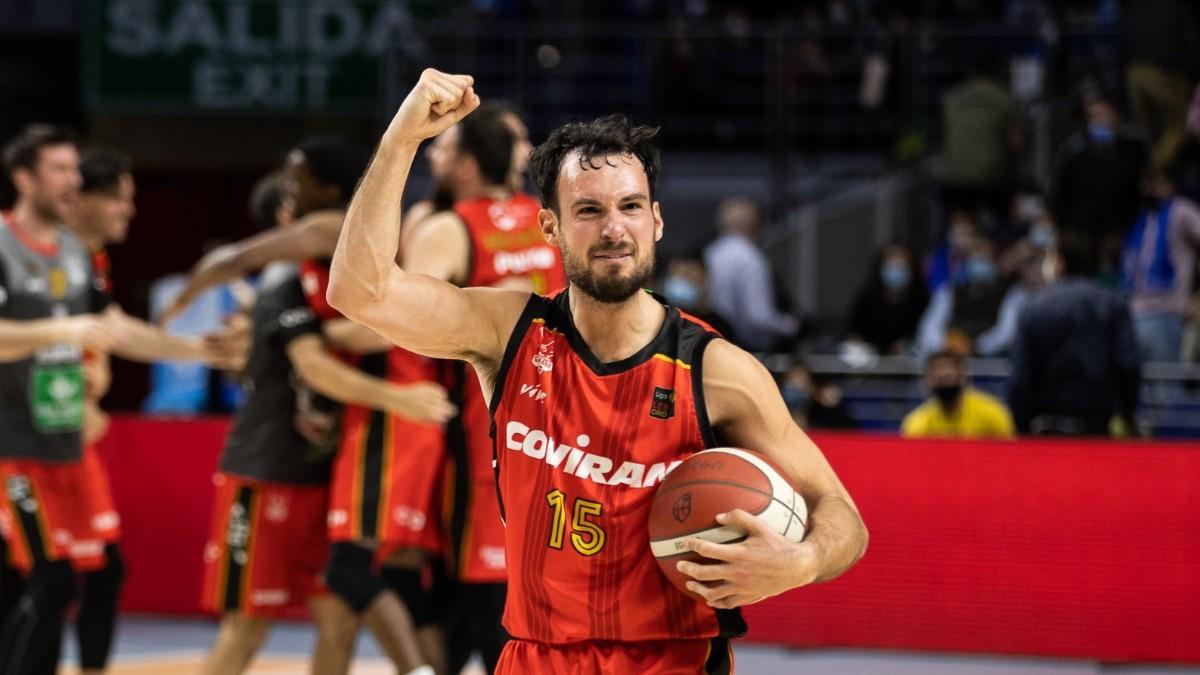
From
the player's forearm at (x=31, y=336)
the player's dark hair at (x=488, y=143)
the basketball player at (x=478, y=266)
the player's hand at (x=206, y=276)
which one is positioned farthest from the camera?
the player's hand at (x=206, y=276)

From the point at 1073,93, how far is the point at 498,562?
1020 cm

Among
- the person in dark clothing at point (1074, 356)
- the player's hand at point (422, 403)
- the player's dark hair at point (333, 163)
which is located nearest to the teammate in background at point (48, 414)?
the player's dark hair at point (333, 163)

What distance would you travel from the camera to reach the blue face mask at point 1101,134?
12555mm

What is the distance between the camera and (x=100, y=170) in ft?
25.2

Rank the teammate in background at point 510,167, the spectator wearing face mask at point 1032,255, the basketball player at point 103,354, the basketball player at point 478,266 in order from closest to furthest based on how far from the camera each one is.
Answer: the basketball player at point 478,266, the teammate in background at point 510,167, the basketball player at point 103,354, the spectator wearing face mask at point 1032,255

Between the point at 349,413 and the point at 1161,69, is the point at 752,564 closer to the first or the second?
the point at 349,413

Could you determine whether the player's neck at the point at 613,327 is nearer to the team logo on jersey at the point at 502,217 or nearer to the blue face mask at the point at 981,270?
the team logo on jersey at the point at 502,217

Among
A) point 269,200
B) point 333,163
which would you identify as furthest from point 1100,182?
point 333,163

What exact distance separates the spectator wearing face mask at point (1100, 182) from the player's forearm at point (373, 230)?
9.23m

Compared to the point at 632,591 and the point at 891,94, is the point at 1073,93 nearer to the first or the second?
the point at 891,94

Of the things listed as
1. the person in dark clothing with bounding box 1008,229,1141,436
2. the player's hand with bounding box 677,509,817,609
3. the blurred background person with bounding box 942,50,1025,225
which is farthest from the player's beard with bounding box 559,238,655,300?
the blurred background person with bounding box 942,50,1025,225

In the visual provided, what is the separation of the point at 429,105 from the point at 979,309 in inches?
359

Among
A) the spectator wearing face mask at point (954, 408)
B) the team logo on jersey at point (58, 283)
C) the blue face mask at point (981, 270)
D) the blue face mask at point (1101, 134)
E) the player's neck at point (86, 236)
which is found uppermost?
the blue face mask at point (1101, 134)

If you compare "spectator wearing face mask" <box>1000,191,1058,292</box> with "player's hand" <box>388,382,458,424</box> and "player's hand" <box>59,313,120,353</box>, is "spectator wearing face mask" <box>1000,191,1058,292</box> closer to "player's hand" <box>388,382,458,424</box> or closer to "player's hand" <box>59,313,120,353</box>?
"player's hand" <box>388,382,458,424</box>
